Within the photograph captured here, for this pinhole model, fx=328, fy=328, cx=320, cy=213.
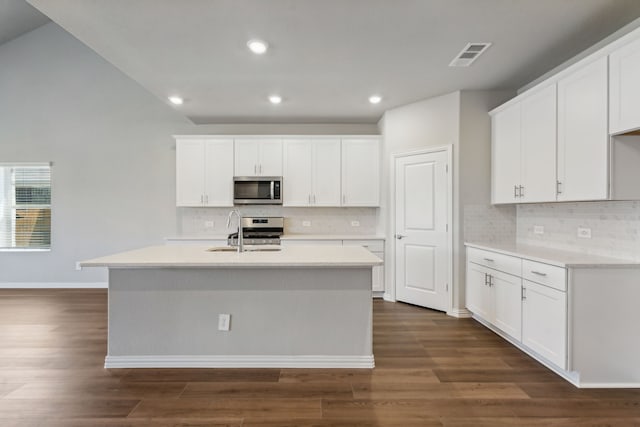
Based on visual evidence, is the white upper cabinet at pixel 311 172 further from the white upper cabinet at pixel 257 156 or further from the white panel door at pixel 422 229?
the white panel door at pixel 422 229

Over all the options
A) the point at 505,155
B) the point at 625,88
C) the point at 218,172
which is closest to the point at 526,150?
the point at 505,155

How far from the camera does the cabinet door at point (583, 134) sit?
2.30 m

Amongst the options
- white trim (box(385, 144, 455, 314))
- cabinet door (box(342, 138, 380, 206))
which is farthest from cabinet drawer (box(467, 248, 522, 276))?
cabinet door (box(342, 138, 380, 206))

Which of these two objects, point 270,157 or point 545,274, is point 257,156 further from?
point 545,274

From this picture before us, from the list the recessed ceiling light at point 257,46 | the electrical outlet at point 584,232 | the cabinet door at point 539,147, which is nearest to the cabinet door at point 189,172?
the recessed ceiling light at point 257,46

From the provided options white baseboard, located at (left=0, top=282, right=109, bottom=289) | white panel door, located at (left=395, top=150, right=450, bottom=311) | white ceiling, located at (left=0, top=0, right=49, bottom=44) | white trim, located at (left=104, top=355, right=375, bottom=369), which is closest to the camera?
white trim, located at (left=104, top=355, right=375, bottom=369)

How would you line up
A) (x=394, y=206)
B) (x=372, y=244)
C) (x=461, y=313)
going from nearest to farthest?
(x=461, y=313), (x=394, y=206), (x=372, y=244)

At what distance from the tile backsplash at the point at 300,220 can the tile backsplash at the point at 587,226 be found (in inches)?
84.4

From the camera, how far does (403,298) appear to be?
4312mm

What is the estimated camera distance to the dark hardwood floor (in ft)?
6.30

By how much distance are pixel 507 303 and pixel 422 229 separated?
4.47 feet

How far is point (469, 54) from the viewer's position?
115 inches

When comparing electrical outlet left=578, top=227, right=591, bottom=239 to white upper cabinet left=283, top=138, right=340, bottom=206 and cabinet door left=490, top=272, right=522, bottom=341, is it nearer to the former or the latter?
cabinet door left=490, top=272, right=522, bottom=341

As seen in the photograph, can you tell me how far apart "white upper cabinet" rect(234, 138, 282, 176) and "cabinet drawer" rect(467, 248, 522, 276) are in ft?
9.16
